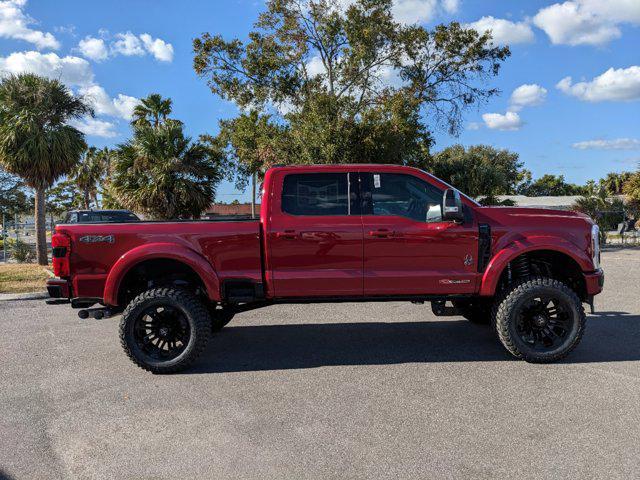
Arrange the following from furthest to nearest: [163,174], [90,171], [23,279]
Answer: [90,171] < [163,174] < [23,279]

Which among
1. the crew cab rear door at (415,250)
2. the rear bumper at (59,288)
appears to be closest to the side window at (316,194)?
the crew cab rear door at (415,250)

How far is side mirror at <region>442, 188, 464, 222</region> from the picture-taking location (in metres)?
5.00

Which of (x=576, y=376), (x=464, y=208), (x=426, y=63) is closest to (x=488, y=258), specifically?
(x=464, y=208)

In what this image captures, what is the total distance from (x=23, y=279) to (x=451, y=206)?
11.4 m

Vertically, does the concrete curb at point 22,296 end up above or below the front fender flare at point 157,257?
below

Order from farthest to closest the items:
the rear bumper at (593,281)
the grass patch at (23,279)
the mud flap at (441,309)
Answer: the grass patch at (23,279) < the mud flap at (441,309) < the rear bumper at (593,281)

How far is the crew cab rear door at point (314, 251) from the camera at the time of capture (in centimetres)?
519

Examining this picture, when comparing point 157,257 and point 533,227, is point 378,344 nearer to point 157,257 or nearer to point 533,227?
point 533,227

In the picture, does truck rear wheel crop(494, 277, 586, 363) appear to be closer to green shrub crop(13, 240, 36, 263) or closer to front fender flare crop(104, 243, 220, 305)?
front fender flare crop(104, 243, 220, 305)

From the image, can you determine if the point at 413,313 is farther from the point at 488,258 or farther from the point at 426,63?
the point at 426,63

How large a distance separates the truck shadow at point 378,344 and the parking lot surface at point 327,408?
0.03 meters

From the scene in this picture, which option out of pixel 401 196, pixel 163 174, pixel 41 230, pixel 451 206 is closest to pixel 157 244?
pixel 401 196

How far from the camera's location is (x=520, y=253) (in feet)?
17.1

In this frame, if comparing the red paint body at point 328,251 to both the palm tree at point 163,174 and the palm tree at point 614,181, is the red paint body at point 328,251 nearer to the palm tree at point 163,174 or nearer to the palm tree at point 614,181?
the palm tree at point 163,174
